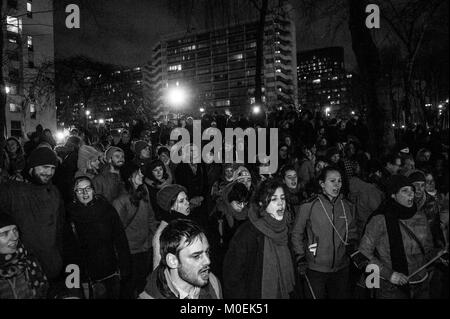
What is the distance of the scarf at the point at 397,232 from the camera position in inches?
142

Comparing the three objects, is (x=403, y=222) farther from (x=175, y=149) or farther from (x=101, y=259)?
(x=175, y=149)

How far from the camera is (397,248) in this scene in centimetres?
360

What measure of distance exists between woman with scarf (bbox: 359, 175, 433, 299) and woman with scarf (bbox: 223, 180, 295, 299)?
878 mm

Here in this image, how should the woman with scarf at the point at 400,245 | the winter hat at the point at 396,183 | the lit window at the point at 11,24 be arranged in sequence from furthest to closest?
the lit window at the point at 11,24
the winter hat at the point at 396,183
the woman with scarf at the point at 400,245

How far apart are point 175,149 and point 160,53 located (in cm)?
15259

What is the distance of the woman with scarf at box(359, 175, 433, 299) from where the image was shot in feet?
11.8

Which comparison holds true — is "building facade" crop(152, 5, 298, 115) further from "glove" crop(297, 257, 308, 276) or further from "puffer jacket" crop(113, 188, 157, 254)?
"glove" crop(297, 257, 308, 276)

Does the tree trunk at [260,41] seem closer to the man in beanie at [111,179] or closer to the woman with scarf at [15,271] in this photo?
the man in beanie at [111,179]

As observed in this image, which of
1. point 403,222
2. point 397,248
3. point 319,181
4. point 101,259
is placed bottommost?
point 101,259

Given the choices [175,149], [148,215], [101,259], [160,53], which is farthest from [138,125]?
[160,53]

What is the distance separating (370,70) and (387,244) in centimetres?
403

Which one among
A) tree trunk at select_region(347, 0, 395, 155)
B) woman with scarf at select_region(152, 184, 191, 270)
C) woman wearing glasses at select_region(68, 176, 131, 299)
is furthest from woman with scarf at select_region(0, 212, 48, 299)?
tree trunk at select_region(347, 0, 395, 155)

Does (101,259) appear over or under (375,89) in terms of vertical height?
under

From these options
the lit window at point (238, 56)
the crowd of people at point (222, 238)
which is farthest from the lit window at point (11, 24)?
A: the lit window at point (238, 56)
